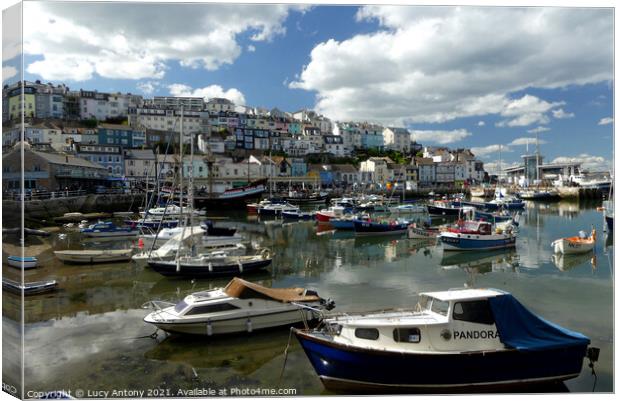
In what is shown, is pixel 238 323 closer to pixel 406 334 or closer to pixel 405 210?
pixel 406 334

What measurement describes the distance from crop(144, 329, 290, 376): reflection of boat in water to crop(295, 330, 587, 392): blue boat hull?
2.14 metres

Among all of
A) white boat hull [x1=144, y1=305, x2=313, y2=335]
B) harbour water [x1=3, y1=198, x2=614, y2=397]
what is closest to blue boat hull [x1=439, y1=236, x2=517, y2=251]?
harbour water [x1=3, y1=198, x2=614, y2=397]

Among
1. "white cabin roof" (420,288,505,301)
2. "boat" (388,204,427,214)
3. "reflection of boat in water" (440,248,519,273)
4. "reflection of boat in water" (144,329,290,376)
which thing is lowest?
"reflection of boat in water" (144,329,290,376)

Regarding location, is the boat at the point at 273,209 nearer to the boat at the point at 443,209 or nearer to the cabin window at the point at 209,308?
the boat at the point at 443,209

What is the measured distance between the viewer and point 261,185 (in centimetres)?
5562

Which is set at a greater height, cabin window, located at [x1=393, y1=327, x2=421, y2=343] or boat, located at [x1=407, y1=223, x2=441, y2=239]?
cabin window, located at [x1=393, y1=327, x2=421, y2=343]

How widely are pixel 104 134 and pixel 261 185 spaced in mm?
32973

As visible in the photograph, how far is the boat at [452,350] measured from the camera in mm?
7398

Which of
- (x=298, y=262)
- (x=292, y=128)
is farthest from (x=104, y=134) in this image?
(x=298, y=262)

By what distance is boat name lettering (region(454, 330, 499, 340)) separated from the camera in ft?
24.9

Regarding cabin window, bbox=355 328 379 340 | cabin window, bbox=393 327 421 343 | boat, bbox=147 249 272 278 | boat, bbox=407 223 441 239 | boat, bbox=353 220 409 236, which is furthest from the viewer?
boat, bbox=353 220 409 236

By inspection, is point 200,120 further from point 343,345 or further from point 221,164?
point 343,345

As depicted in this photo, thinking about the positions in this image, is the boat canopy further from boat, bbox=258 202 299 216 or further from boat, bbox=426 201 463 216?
boat, bbox=426 201 463 216

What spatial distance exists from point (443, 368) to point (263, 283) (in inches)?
389
